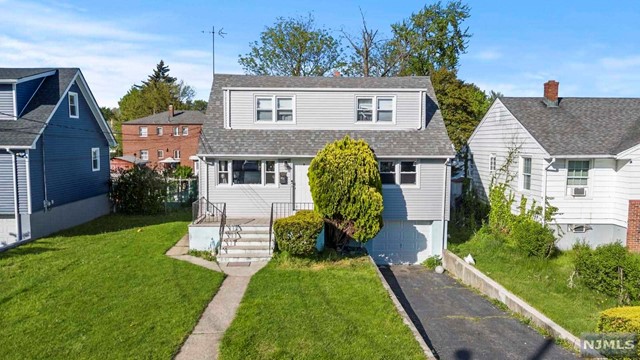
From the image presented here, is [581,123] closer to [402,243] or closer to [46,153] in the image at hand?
[402,243]

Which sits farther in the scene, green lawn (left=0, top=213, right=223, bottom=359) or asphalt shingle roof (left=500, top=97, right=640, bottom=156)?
asphalt shingle roof (left=500, top=97, right=640, bottom=156)

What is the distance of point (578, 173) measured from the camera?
14.9m

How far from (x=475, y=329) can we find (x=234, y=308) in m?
5.33

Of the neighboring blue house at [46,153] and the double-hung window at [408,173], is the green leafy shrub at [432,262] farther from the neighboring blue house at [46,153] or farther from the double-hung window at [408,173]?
the neighboring blue house at [46,153]

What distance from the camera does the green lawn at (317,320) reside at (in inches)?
273

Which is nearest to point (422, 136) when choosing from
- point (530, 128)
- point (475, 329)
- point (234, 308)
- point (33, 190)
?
point (530, 128)

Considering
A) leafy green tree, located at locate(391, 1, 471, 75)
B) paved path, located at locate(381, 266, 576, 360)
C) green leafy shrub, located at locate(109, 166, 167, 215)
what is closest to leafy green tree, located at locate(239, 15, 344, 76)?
leafy green tree, located at locate(391, 1, 471, 75)

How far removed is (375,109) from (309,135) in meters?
2.78

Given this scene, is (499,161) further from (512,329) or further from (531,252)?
(512,329)

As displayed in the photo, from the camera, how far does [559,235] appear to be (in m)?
14.9

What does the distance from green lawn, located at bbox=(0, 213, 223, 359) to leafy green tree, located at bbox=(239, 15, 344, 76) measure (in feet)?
86.8

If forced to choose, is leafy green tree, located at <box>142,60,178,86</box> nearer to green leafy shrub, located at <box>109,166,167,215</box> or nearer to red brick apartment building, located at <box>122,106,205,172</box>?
red brick apartment building, located at <box>122,106,205,172</box>

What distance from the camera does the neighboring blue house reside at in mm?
15227

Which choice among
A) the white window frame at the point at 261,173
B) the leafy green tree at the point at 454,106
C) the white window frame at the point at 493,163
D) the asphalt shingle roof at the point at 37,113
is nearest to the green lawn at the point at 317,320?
the white window frame at the point at 261,173
